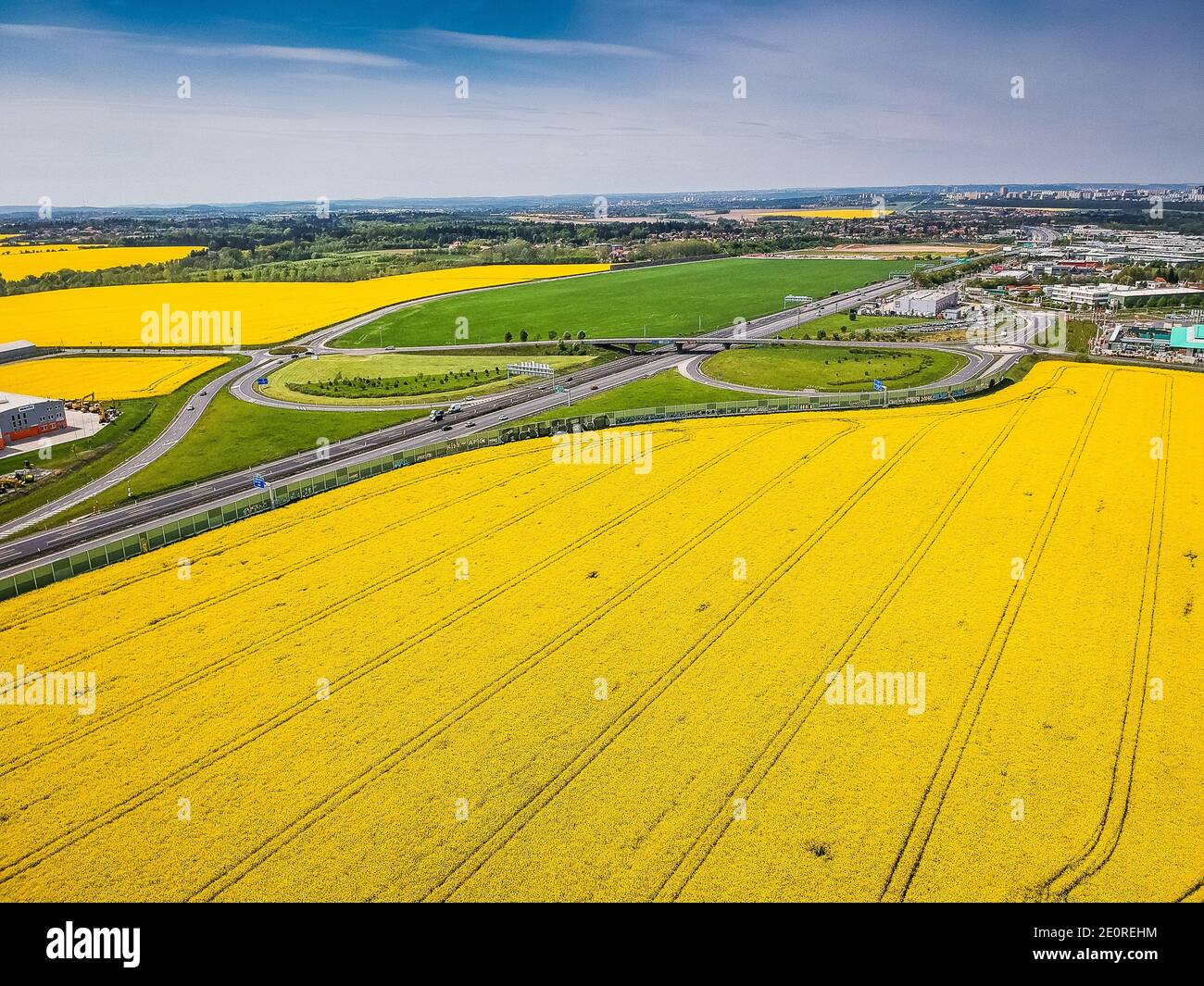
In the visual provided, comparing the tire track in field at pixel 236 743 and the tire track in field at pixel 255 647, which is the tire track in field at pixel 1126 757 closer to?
the tire track in field at pixel 236 743

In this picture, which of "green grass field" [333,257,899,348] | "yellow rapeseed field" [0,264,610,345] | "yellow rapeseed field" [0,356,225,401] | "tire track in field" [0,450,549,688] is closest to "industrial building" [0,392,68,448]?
"yellow rapeseed field" [0,356,225,401]

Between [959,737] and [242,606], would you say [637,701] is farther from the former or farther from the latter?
[242,606]

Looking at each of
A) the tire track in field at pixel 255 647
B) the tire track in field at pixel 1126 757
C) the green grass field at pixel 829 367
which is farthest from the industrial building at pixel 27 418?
the tire track in field at pixel 1126 757
